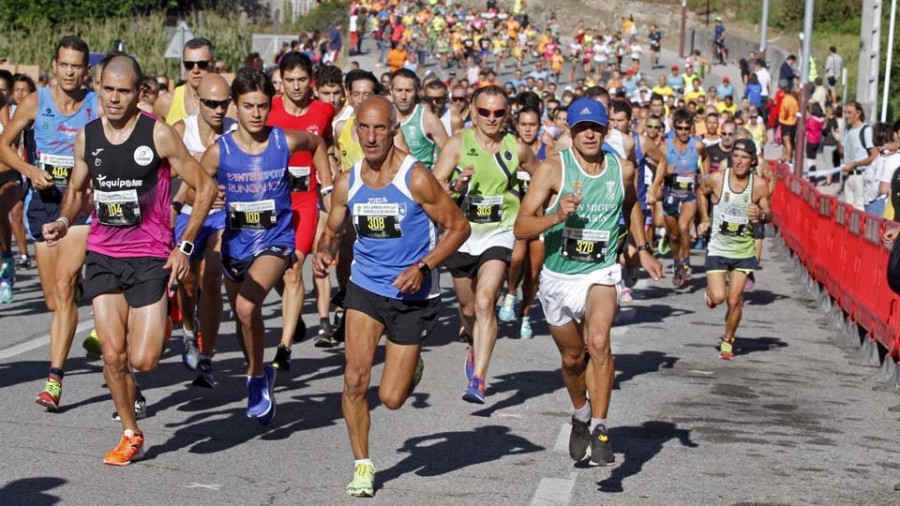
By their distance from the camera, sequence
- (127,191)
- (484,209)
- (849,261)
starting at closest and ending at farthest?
(127,191) → (484,209) → (849,261)

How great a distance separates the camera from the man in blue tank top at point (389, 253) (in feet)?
24.0

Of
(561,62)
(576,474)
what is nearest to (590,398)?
(576,474)

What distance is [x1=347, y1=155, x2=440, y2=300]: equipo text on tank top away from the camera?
24.2 feet

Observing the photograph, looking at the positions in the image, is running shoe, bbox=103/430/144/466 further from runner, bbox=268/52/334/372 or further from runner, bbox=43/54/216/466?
runner, bbox=268/52/334/372

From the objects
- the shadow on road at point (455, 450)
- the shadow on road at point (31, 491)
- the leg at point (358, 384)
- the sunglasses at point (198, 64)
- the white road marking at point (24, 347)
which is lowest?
the white road marking at point (24, 347)

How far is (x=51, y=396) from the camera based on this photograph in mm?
8891

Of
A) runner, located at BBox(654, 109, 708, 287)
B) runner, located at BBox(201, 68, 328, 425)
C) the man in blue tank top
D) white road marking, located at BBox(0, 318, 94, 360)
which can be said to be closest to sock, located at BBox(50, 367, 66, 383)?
runner, located at BBox(201, 68, 328, 425)

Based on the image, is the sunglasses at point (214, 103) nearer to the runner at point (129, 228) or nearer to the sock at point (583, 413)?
the runner at point (129, 228)

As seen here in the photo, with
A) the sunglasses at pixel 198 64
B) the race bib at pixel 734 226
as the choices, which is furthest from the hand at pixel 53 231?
the race bib at pixel 734 226

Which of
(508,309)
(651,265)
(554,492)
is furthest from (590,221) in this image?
(508,309)

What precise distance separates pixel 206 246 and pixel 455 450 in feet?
7.76

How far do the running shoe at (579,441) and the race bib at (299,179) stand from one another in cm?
262

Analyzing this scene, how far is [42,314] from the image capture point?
522 inches

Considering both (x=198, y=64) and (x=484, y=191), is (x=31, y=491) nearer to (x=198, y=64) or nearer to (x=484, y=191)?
(x=484, y=191)
